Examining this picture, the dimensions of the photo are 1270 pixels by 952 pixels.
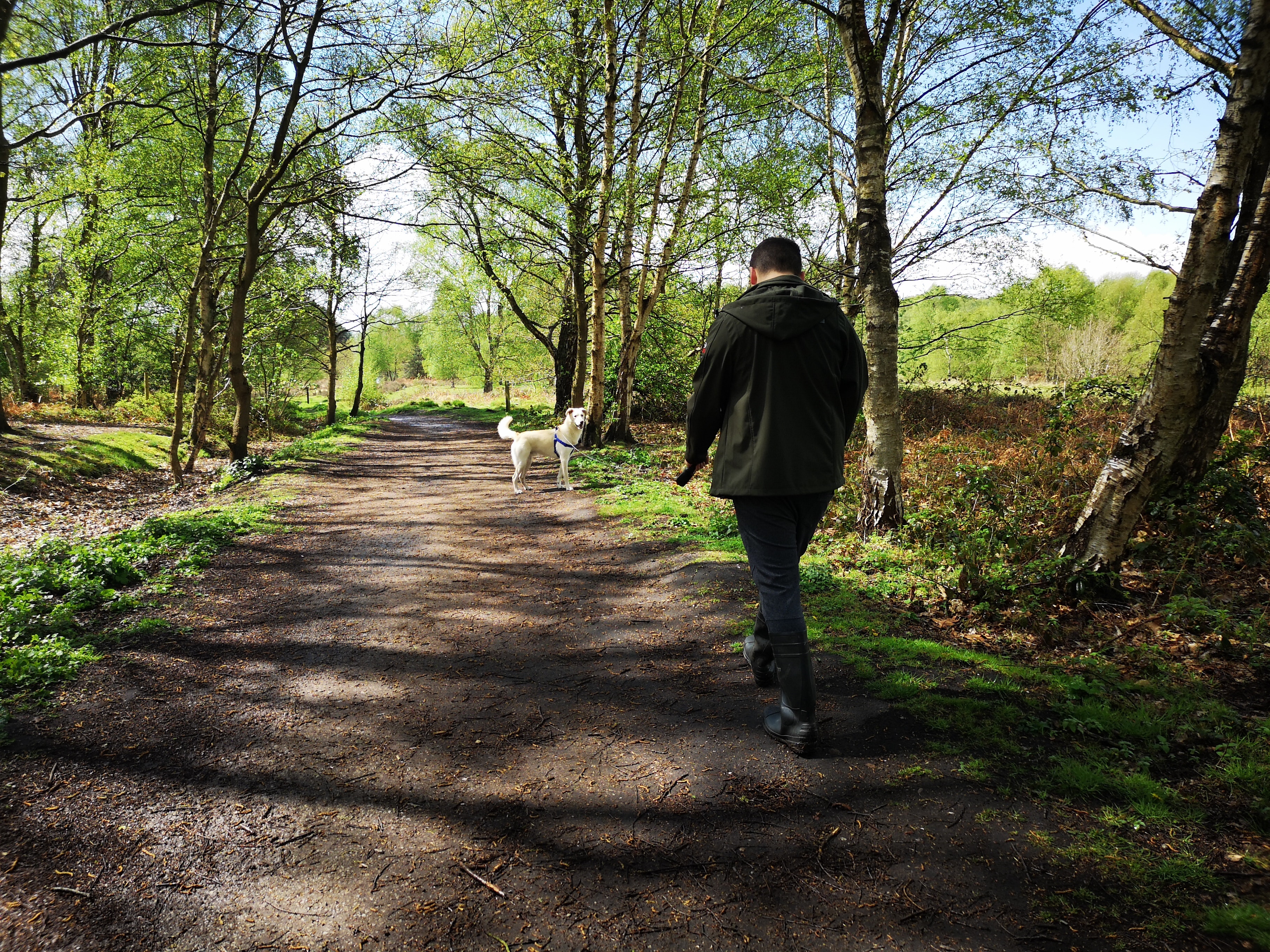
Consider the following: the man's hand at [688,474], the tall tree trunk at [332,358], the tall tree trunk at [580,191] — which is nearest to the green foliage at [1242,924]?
the man's hand at [688,474]

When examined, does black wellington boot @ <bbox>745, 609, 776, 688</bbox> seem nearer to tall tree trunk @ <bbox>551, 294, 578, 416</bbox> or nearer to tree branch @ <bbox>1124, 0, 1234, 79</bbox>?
tree branch @ <bbox>1124, 0, 1234, 79</bbox>

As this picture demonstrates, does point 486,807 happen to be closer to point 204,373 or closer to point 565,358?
point 204,373

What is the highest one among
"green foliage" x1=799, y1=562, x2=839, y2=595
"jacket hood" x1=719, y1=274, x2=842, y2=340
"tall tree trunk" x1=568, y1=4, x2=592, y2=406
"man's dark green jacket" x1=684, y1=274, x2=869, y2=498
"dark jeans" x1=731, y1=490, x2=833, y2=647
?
"tall tree trunk" x1=568, y1=4, x2=592, y2=406

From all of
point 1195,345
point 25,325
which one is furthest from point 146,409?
point 1195,345

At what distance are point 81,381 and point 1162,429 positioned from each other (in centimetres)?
2777

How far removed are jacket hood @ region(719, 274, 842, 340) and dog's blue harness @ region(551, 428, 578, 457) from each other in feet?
26.4

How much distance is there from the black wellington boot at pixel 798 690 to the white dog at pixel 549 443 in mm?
8051

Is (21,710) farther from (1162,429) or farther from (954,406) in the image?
(954,406)

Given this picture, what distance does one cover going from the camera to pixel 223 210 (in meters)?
16.0

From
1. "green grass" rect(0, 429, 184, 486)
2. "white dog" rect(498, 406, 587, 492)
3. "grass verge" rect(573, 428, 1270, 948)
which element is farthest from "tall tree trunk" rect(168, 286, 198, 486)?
"grass verge" rect(573, 428, 1270, 948)

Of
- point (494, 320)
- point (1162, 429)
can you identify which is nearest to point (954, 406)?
point (1162, 429)

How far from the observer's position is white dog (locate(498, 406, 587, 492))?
11.0 metres

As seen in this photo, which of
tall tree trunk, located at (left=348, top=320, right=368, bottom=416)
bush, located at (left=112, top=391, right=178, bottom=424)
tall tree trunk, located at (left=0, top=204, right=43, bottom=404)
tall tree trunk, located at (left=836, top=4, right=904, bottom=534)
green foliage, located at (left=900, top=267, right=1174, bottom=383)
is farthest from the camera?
tall tree trunk, located at (left=348, top=320, right=368, bottom=416)

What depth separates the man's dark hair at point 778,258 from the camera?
3.40 m
